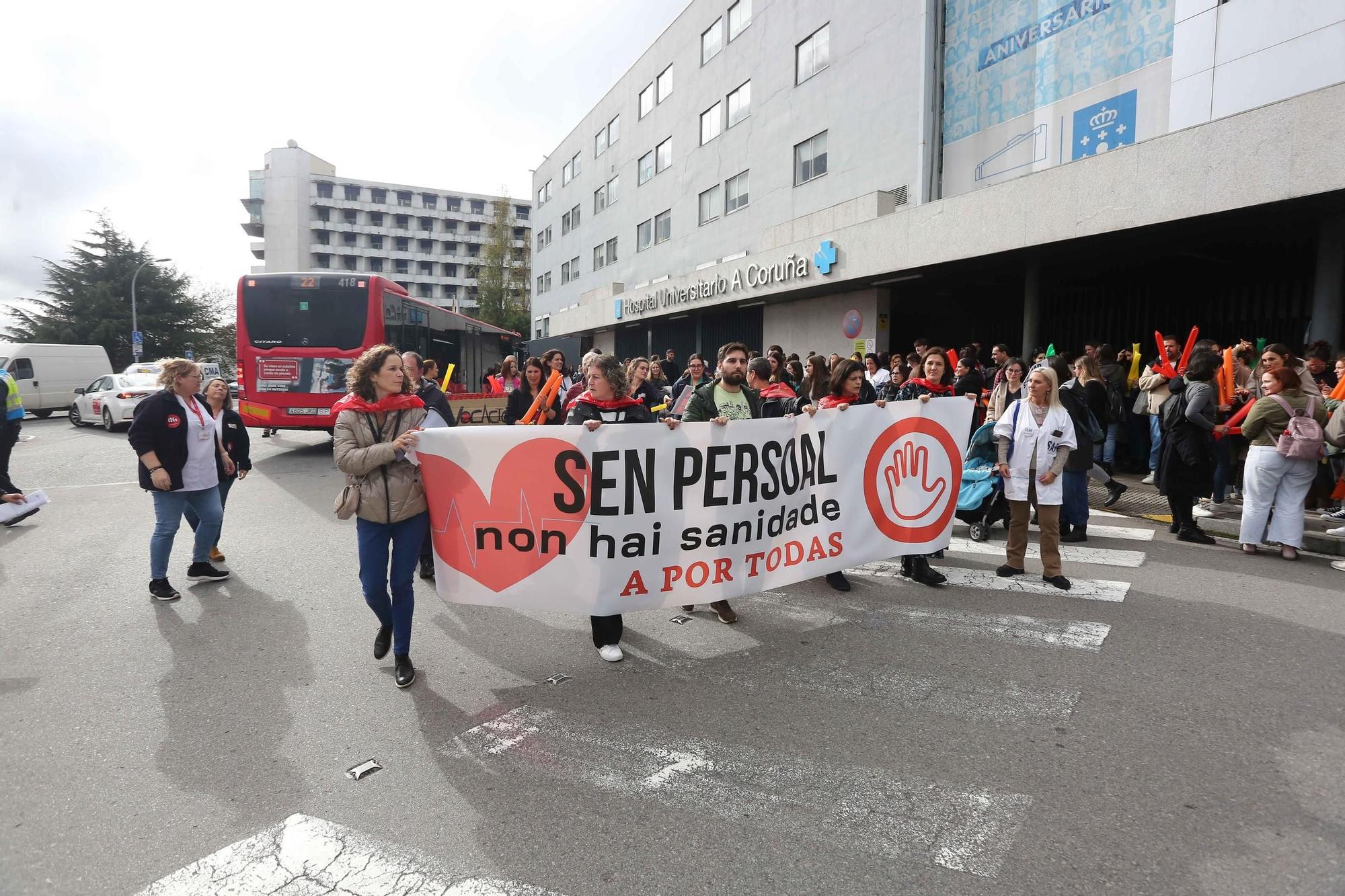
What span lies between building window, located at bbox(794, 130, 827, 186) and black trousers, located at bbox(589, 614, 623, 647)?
20.0 metres

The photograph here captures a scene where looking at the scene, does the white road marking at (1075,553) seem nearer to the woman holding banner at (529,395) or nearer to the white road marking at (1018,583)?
the white road marking at (1018,583)

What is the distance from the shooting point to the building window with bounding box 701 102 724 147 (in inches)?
1095

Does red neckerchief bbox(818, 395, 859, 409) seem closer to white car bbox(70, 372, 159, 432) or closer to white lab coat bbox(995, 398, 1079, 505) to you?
white lab coat bbox(995, 398, 1079, 505)

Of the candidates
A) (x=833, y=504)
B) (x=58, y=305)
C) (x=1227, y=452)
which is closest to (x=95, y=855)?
(x=833, y=504)

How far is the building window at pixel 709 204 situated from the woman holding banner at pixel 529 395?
70.4ft

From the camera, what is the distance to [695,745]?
3529 millimetres

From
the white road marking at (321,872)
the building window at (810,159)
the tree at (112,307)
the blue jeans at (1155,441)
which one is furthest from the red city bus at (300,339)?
the tree at (112,307)

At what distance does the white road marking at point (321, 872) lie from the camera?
2.54 m

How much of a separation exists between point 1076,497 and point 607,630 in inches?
220

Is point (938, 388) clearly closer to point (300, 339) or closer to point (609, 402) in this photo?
point (609, 402)

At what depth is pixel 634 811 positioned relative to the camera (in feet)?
9.79

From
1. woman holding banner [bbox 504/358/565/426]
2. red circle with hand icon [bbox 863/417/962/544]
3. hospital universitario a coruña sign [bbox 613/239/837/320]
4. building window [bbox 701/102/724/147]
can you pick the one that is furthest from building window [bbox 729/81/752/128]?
red circle with hand icon [bbox 863/417/962/544]

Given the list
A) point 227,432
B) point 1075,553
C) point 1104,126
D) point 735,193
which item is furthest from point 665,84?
point 1075,553

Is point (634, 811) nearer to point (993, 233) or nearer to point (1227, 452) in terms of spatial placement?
point (1227, 452)
